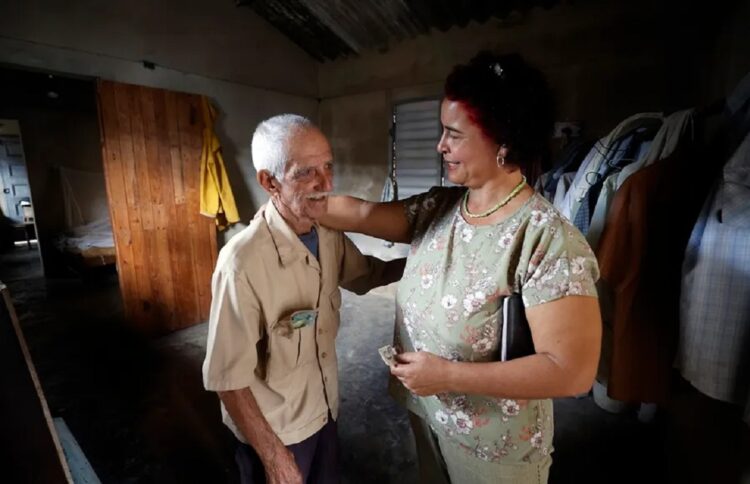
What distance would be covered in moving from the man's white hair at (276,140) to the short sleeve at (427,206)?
0.44 meters

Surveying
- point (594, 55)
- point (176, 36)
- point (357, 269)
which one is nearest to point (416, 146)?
point (594, 55)

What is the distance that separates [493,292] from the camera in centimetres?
94

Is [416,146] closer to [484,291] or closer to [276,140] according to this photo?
[276,140]

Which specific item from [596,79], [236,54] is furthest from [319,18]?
[596,79]

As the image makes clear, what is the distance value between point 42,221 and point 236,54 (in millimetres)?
5053

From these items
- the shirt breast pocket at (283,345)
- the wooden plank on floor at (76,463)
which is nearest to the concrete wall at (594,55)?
the shirt breast pocket at (283,345)

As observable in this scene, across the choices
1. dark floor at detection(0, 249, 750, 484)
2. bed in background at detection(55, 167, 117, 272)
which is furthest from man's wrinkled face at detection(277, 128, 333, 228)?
bed in background at detection(55, 167, 117, 272)

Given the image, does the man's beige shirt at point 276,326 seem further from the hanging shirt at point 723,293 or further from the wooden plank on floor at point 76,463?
the hanging shirt at point 723,293

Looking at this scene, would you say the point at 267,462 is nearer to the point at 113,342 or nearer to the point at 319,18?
the point at 113,342

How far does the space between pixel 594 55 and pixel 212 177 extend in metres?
3.82

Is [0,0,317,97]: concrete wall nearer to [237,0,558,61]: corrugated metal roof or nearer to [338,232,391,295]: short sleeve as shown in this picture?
[237,0,558,61]: corrugated metal roof

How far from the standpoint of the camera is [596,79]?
10.5 feet

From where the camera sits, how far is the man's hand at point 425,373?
2.92ft

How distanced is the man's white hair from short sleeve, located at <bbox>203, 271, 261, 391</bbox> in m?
0.35
